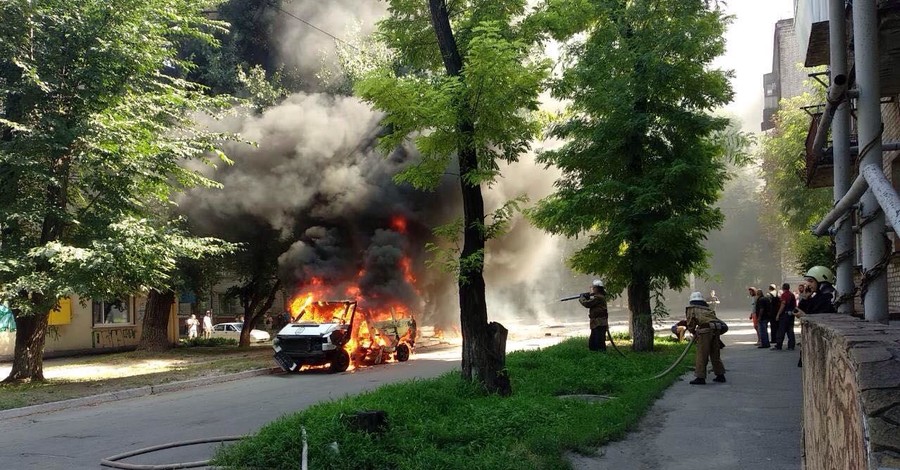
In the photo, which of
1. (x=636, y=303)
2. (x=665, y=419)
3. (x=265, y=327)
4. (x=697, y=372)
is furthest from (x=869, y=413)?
(x=265, y=327)

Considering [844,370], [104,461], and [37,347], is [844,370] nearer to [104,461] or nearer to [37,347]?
[104,461]

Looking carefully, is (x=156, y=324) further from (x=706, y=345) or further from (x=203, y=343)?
(x=706, y=345)

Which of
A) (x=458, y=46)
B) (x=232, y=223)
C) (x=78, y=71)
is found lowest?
(x=232, y=223)

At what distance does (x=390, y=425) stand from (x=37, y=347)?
10.9m

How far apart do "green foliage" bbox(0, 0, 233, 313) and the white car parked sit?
16.5 meters

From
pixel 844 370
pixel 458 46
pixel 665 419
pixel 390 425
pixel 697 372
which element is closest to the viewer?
pixel 844 370

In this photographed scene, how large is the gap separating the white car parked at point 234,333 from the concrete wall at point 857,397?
94.7 ft

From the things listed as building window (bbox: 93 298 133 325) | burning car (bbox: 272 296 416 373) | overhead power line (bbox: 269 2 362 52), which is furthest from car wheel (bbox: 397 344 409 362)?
building window (bbox: 93 298 133 325)

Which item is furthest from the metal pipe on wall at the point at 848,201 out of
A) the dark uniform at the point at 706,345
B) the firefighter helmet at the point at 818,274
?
the firefighter helmet at the point at 818,274

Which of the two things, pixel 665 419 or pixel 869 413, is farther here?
pixel 665 419

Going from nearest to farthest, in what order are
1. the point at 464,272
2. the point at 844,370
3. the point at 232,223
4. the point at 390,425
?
1. the point at 844,370
2. the point at 390,425
3. the point at 464,272
4. the point at 232,223

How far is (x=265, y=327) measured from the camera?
123 ft

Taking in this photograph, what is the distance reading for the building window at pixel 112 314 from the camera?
24219mm

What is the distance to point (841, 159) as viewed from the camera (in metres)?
3.87
